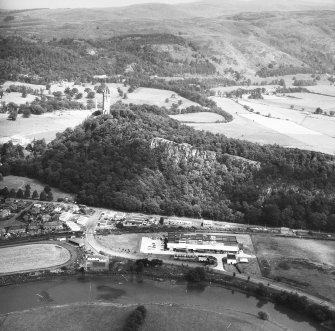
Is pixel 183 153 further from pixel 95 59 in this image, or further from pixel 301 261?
pixel 95 59

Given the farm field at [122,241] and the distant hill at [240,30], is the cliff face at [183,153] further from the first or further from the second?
the distant hill at [240,30]

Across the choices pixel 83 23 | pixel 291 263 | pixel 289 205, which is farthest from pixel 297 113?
pixel 83 23

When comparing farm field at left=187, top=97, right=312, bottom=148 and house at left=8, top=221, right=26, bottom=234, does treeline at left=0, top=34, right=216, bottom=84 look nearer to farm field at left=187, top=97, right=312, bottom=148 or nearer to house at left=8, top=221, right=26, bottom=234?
farm field at left=187, top=97, right=312, bottom=148

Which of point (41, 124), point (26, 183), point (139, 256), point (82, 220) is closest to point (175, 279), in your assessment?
point (139, 256)

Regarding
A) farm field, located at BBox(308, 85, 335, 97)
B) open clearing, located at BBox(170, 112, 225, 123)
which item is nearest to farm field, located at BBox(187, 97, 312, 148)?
open clearing, located at BBox(170, 112, 225, 123)

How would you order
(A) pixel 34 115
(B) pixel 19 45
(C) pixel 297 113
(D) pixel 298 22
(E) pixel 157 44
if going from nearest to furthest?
(A) pixel 34 115
(C) pixel 297 113
(B) pixel 19 45
(E) pixel 157 44
(D) pixel 298 22

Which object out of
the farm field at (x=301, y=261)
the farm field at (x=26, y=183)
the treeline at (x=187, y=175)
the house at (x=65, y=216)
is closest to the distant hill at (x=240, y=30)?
the farm field at (x=26, y=183)

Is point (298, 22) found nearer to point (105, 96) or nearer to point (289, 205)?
point (105, 96)
